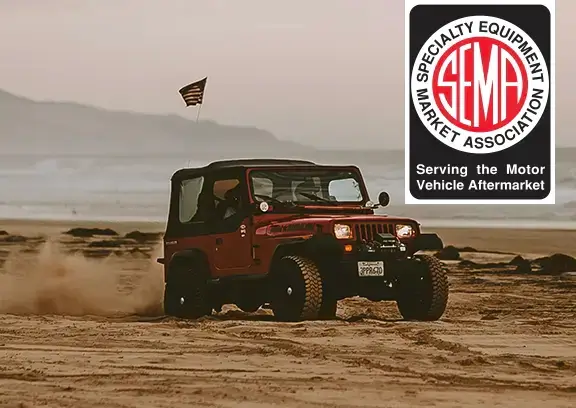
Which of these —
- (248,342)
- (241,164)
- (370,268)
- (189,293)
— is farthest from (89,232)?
(248,342)

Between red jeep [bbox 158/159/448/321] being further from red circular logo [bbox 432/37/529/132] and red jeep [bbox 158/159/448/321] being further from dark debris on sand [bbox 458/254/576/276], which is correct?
dark debris on sand [bbox 458/254/576/276]

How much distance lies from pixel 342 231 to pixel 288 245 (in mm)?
508

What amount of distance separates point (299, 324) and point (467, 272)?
8251 millimetres

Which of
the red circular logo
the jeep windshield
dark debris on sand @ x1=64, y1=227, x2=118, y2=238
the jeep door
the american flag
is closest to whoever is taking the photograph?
the jeep door

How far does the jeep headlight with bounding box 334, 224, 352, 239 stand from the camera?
39.5ft

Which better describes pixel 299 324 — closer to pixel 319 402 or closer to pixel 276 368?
pixel 276 368

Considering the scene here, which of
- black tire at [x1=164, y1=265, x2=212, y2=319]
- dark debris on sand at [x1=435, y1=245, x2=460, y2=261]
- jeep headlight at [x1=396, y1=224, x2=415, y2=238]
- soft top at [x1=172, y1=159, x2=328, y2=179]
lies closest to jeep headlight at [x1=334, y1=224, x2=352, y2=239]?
jeep headlight at [x1=396, y1=224, x2=415, y2=238]

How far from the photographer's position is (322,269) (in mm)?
12055

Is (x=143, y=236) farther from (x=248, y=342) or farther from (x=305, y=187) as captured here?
(x=248, y=342)

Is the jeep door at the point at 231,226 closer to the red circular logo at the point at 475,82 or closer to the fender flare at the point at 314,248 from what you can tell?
the fender flare at the point at 314,248

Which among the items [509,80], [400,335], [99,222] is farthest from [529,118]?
[99,222]

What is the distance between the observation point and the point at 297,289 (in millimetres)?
11922

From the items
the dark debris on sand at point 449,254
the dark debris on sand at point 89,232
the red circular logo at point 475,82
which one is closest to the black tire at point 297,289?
the red circular logo at point 475,82

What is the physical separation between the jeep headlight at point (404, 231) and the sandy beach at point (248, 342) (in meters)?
0.78
